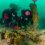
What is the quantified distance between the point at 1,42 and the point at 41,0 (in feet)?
→ 1.71

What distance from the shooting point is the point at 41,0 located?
1122 mm

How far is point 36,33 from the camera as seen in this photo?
1.12 m

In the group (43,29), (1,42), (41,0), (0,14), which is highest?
(41,0)

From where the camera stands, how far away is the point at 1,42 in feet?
3.72

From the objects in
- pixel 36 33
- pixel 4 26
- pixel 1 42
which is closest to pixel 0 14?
A: pixel 4 26

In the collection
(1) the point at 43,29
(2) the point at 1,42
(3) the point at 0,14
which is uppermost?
(3) the point at 0,14

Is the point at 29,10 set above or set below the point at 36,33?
above

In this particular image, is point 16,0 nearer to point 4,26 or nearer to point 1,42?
point 4,26

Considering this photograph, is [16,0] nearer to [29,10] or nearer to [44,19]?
[29,10]

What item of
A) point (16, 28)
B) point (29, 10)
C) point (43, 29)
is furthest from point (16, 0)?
point (43, 29)

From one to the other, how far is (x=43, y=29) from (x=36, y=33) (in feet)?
0.23

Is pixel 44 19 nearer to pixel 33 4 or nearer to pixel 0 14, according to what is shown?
pixel 33 4

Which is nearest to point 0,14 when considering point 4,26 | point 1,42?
point 4,26

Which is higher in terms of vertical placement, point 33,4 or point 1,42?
point 33,4
